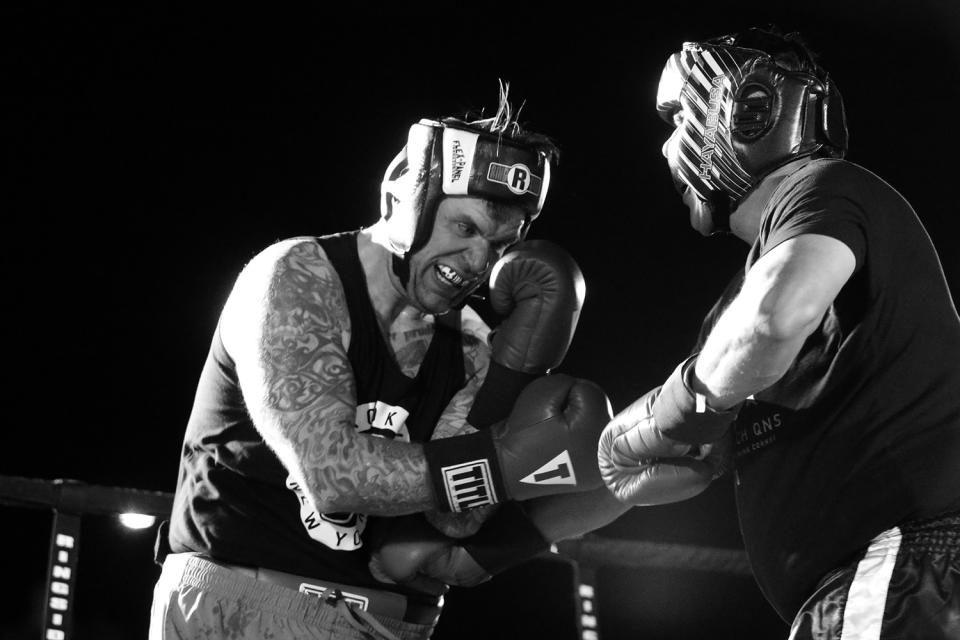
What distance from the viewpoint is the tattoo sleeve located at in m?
2.06

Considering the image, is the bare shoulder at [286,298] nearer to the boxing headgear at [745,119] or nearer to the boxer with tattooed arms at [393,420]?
the boxer with tattooed arms at [393,420]

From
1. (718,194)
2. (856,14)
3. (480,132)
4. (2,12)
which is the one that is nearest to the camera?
(718,194)

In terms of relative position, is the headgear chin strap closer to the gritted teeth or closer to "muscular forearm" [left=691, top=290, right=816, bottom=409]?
the gritted teeth

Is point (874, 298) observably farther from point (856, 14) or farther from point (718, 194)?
point (856, 14)

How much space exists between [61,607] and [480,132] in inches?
55.2

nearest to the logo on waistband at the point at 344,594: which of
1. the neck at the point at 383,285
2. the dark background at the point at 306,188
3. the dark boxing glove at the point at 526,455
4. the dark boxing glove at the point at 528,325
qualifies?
the dark boxing glove at the point at 526,455

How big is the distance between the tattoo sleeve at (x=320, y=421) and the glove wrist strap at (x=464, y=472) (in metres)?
0.03

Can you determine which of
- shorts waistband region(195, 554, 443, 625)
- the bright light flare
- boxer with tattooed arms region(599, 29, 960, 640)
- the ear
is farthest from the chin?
the bright light flare

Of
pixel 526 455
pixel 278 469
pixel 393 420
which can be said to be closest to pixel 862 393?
pixel 526 455

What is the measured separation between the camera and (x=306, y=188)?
6074 mm

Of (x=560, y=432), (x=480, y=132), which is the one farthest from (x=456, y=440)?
(x=480, y=132)

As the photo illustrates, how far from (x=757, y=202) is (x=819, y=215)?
409 millimetres

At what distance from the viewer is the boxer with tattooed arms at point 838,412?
53.6 inches

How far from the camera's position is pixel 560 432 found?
87.8 inches
